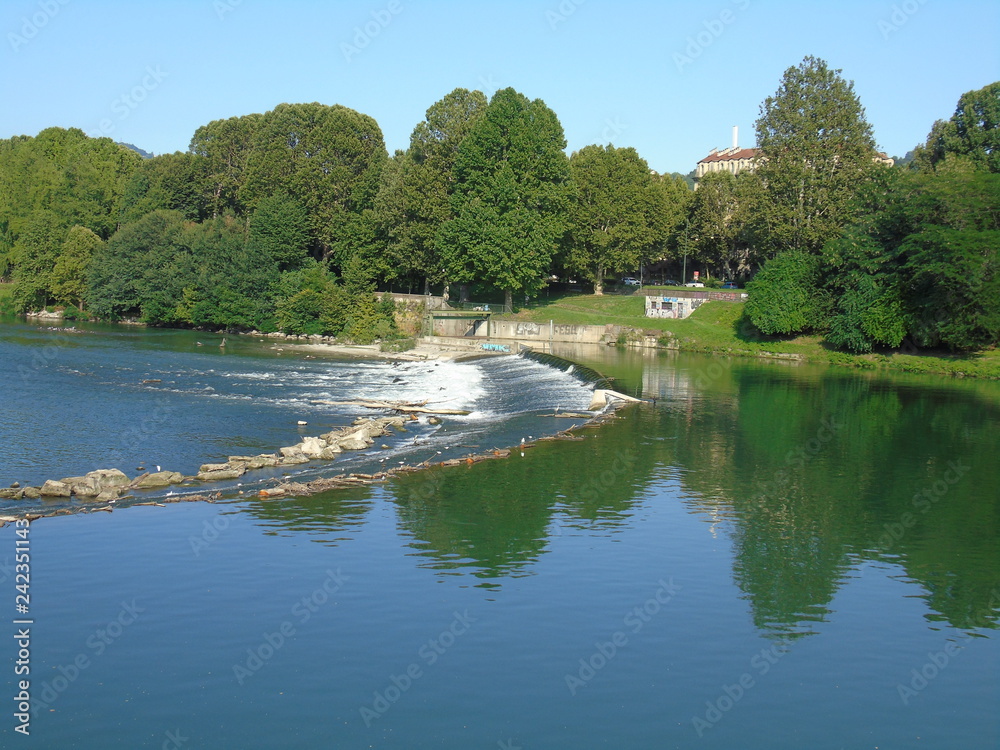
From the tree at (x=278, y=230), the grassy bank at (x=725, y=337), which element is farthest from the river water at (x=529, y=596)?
the tree at (x=278, y=230)

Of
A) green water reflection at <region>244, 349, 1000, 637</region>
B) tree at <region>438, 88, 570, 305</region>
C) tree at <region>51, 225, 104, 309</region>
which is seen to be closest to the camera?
green water reflection at <region>244, 349, 1000, 637</region>

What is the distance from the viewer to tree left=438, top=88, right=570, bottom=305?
2495 inches

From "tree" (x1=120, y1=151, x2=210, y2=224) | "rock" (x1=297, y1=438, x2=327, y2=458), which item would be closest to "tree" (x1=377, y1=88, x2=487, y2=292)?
"tree" (x1=120, y1=151, x2=210, y2=224)

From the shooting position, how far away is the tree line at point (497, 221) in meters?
52.5

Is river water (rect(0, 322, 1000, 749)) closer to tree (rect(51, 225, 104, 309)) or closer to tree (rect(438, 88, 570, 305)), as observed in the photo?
tree (rect(438, 88, 570, 305))

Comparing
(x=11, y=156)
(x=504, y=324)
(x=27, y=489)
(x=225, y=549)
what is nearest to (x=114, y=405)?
(x=27, y=489)

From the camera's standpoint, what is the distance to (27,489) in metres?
20.5

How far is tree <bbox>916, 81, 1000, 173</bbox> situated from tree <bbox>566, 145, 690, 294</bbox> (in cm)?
2157

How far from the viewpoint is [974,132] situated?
203ft

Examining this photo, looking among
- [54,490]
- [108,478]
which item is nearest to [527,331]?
[108,478]

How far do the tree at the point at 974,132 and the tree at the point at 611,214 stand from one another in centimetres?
2157

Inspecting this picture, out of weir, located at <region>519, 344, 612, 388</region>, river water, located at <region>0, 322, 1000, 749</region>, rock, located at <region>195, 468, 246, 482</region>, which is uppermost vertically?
weir, located at <region>519, 344, 612, 388</region>

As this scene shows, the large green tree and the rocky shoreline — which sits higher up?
the large green tree

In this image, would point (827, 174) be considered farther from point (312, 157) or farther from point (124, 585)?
point (124, 585)
